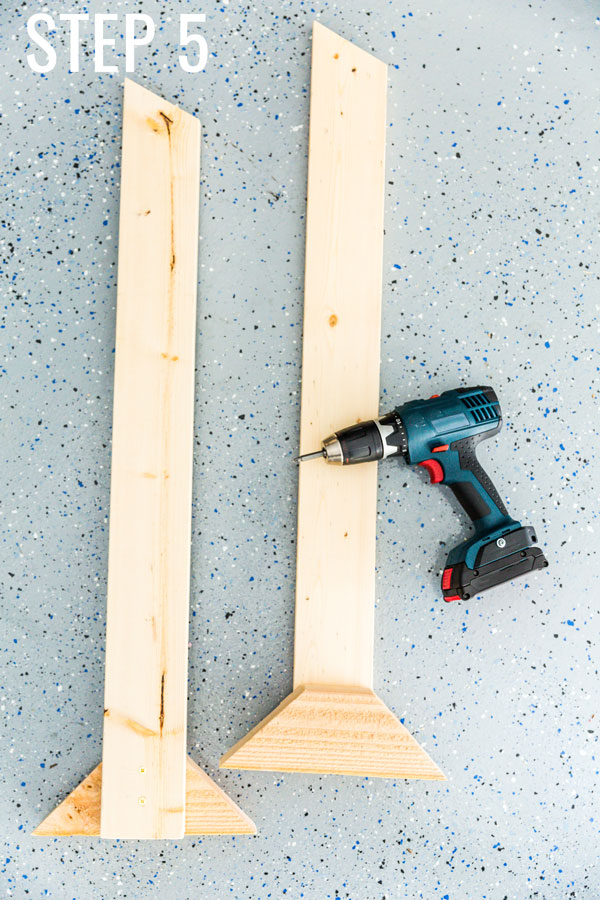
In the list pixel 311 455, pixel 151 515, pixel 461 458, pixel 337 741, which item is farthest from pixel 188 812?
pixel 461 458

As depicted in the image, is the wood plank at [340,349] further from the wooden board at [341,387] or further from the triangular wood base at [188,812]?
the triangular wood base at [188,812]

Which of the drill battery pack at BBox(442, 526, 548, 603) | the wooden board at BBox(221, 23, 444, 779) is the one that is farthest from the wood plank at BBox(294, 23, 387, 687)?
the drill battery pack at BBox(442, 526, 548, 603)

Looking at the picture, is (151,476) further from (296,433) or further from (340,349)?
(340,349)

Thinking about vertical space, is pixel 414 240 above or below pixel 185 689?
above

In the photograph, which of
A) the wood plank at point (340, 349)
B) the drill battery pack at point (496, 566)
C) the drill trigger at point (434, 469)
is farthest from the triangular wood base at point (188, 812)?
the drill trigger at point (434, 469)

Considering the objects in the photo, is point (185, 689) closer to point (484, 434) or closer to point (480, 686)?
point (480, 686)

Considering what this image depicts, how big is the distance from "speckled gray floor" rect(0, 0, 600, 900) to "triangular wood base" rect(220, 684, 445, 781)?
0.08 m

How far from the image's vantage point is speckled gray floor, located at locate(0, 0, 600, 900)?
113cm

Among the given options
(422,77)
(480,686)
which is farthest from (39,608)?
(422,77)

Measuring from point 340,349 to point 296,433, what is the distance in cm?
17

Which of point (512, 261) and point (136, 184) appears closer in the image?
point (136, 184)

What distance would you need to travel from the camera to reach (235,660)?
1130 mm

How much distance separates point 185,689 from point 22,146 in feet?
3.34

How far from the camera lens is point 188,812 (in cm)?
107
